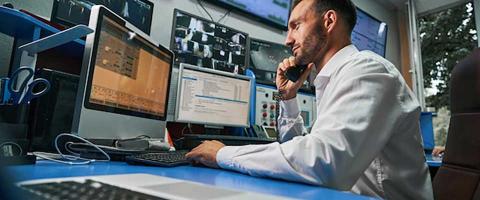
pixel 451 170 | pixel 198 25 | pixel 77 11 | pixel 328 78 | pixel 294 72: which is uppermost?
pixel 198 25

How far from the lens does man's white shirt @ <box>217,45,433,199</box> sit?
2.23ft

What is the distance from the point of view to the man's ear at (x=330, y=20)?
3.88ft

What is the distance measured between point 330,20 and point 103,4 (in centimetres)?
112

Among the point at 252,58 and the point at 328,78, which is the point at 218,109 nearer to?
the point at 252,58

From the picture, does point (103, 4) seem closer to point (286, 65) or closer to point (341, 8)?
point (286, 65)

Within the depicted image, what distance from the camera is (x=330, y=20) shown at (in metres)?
1.18

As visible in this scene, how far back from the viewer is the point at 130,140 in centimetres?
103

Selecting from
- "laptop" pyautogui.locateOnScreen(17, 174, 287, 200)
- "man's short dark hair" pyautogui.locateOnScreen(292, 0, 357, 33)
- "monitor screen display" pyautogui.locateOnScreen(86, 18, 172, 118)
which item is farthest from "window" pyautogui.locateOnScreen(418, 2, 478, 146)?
"laptop" pyautogui.locateOnScreen(17, 174, 287, 200)

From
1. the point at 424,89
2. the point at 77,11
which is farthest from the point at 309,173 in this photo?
the point at 424,89

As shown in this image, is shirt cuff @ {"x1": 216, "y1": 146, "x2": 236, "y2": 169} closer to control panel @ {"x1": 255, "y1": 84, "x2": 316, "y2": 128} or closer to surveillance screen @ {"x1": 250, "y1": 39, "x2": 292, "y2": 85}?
control panel @ {"x1": 255, "y1": 84, "x2": 316, "y2": 128}

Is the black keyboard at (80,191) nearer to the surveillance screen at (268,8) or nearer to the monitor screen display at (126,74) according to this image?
the monitor screen display at (126,74)

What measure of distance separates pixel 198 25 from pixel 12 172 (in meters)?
1.85

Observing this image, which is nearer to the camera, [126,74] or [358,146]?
[358,146]

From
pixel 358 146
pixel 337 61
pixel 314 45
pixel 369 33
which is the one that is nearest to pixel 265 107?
pixel 314 45
